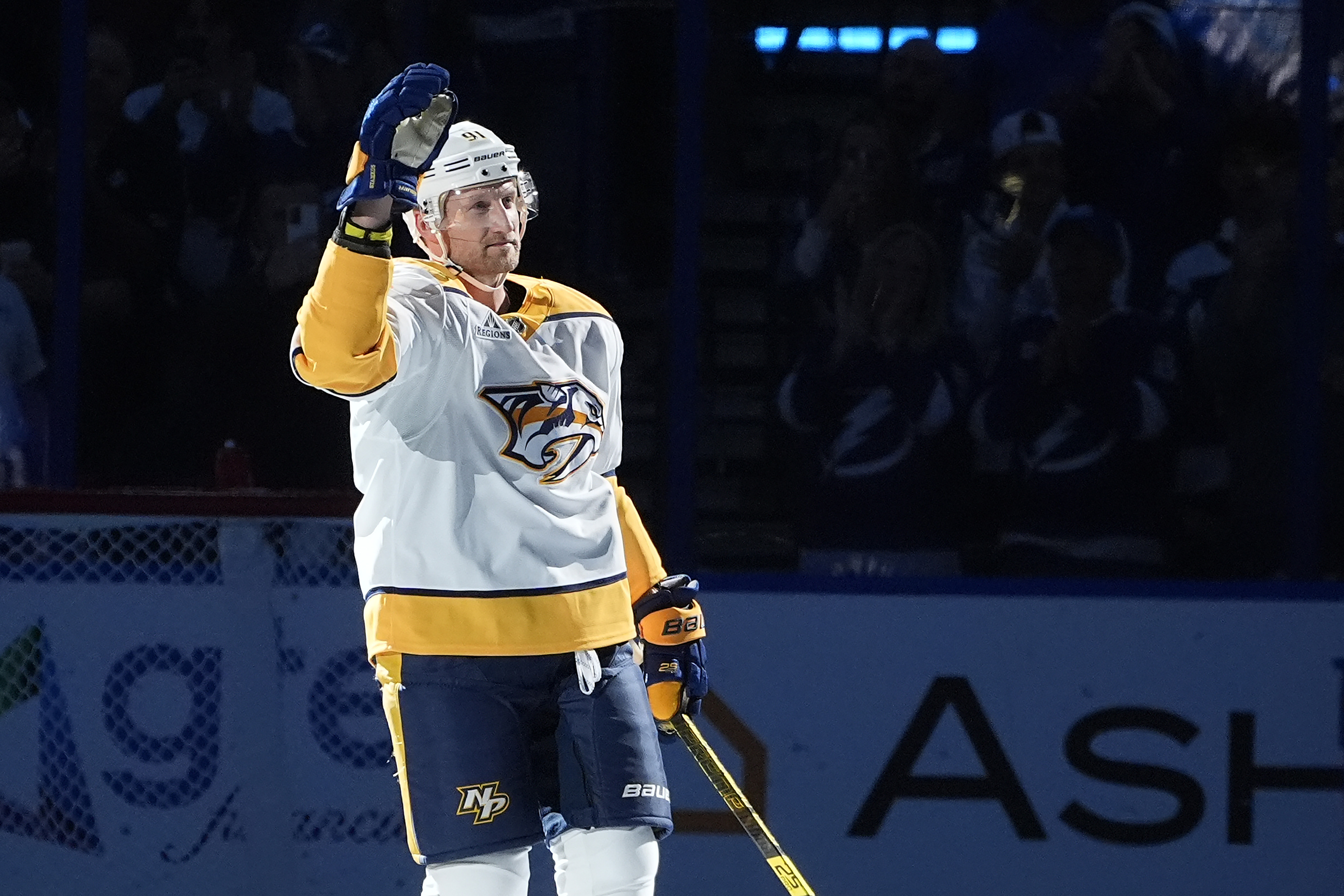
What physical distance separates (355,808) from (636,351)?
55.7 inches

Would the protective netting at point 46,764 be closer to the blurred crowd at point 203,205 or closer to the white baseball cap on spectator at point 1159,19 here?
the blurred crowd at point 203,205

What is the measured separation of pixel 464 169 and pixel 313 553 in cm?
172

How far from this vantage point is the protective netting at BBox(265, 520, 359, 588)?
4.57 meters

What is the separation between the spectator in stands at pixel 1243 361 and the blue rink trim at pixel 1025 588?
0.23 metres

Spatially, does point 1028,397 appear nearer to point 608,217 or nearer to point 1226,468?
point 1226,468

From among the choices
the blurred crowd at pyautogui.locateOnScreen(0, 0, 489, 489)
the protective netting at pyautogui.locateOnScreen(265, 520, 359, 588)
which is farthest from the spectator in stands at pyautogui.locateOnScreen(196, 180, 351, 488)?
the protective netting at pyautogui.locateOnScreen(265, 520, 359, 588)

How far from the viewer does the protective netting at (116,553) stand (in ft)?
14.9

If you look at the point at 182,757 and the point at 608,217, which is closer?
the point at 182,757

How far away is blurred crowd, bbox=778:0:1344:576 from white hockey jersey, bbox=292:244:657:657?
1939mm

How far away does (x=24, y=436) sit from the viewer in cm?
518

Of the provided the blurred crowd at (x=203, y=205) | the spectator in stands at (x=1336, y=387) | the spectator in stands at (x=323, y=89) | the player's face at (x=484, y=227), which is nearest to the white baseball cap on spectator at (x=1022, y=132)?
the spectator in stands at (x=1336, y=387)

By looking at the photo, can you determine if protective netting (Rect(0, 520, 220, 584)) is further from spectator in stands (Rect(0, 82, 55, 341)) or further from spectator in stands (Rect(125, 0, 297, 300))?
spectator in stands (Rect(125, 0, 297, 300))

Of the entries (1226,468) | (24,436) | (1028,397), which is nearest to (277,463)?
(24,436)

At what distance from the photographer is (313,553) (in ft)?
15.1
